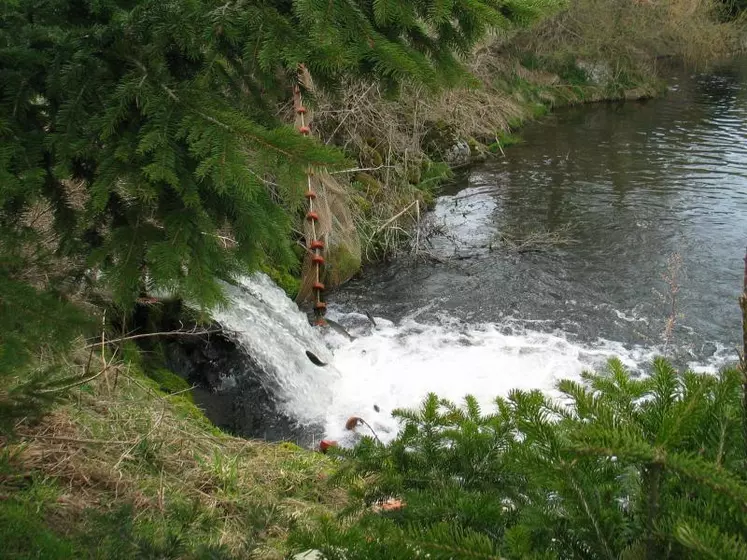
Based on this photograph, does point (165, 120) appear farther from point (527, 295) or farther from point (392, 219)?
point (392, 219)

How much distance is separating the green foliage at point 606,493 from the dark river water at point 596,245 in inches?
220

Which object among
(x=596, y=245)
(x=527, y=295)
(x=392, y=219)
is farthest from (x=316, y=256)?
(x=596, y=245)

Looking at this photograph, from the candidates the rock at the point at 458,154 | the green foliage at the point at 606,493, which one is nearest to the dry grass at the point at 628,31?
the rock at the point at 458,154

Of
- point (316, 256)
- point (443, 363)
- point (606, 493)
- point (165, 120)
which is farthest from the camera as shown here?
point (316, 256)

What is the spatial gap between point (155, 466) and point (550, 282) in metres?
6.68

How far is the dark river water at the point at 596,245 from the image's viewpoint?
854 centimetres

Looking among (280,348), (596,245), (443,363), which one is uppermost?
(280,348)

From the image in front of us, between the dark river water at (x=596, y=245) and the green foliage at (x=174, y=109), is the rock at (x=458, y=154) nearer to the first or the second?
the dark river water at (x=596, y=245)

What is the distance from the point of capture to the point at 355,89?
34.8 ft

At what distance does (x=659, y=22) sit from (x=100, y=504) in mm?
21923

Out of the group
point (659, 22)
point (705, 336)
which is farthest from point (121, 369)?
point (659, 22)

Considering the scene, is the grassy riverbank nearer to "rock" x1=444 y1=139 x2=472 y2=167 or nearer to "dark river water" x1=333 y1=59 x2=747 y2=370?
"dark river water" x1=333 y1=59 x2=747 y2=370

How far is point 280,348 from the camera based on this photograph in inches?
275

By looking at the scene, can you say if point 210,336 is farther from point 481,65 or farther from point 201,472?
point 481,65
